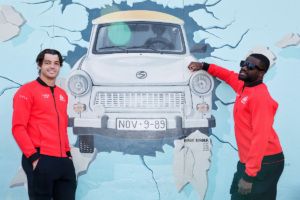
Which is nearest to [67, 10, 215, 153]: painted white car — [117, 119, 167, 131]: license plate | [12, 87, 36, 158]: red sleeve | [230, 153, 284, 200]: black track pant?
[117, 119, 167, 131]: license plate

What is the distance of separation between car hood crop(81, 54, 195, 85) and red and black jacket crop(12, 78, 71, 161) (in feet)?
1.53

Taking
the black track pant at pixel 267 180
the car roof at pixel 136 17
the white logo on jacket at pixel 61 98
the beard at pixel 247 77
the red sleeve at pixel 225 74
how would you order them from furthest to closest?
1. the car roof at pixel 136 17
2. the red sleeve at pixel 225 74
3. the white logo on jacket at pixel 61 98
4. the beard at pixel 247 77
5. the black track pant at pixel 267 180

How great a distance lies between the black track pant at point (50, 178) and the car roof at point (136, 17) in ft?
4.16

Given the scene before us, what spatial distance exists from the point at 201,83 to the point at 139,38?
2.22 feet

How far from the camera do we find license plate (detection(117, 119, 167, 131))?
3.47 metres

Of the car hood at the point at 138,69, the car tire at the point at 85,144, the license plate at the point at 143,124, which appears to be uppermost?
the car hood at the point at 138,69

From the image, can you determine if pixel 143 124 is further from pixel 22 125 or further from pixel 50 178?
pixel 22 125

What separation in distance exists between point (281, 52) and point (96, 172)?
6.35 ft

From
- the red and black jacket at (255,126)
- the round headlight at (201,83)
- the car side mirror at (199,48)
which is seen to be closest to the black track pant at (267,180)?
the red and black jacket at (255,126)

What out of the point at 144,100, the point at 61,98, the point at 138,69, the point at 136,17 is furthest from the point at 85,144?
the point at 136,17

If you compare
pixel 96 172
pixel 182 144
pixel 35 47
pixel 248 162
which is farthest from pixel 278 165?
pixel 35 47

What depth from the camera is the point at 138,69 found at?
3.52 m

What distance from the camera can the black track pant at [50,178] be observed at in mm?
3002

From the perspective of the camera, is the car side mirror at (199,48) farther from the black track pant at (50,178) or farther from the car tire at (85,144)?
the black track pant at (50,178)
